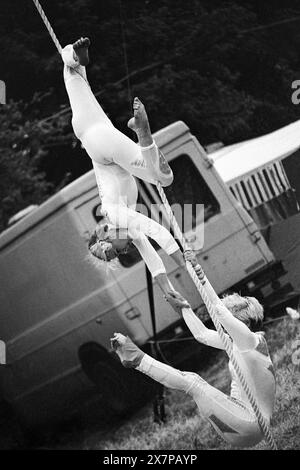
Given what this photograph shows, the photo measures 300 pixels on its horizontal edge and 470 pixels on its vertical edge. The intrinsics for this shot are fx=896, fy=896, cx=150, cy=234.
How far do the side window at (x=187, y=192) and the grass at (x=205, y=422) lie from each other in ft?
1.61

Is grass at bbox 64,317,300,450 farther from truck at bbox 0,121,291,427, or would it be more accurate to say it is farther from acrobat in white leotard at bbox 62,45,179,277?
acrobat in white leotard at bbox 62,45,179,277

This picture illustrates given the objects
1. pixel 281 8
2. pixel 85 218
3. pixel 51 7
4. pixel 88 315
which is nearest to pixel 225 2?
pixel 281 8

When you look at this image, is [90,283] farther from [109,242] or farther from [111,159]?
[111,159]

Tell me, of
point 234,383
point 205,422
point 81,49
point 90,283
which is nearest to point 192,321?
point 234,383

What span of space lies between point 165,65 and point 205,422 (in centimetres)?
136

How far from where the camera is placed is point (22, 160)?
11.9 ft

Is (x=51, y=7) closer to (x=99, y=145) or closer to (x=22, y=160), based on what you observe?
(x=22, y=160)

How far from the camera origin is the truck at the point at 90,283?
3285 millimetres

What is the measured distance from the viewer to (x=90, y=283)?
345cm

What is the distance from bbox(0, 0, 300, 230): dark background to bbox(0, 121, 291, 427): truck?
0.48 feet

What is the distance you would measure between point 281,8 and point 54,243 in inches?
48.6

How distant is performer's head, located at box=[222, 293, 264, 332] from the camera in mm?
2441

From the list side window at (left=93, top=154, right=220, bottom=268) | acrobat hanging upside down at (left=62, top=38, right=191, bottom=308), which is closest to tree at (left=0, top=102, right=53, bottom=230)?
side window at (left=93, top=154, right=220, bottom=268)

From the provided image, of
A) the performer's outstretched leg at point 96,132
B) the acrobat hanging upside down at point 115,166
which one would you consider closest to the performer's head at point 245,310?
the acrobat hanging upside down at point 115,166
